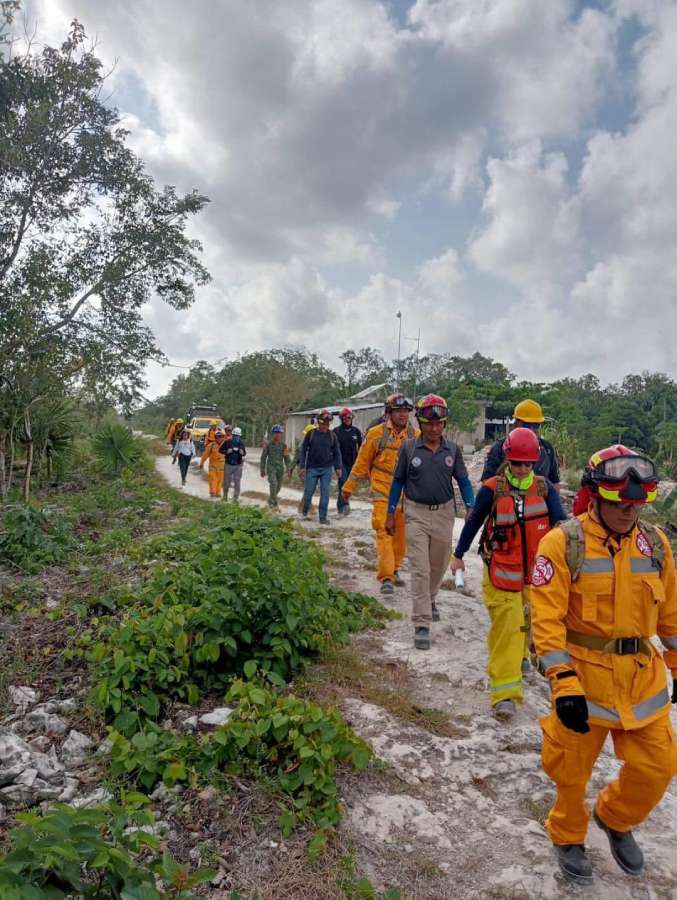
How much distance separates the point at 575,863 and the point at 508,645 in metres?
1.39

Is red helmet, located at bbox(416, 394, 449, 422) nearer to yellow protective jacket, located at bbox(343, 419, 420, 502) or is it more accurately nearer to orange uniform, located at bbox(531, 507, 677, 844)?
yellow protective jacket, located at bbox(343, 419, 420, 502)

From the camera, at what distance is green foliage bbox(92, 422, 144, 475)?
14797 millimetres

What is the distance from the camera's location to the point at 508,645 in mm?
3699

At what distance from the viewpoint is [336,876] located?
90.4 inches

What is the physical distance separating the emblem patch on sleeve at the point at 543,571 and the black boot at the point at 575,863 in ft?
3.52

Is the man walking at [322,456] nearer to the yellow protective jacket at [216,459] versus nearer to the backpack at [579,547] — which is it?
the yellow protective jacket at [216,459]

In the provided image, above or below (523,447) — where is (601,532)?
below

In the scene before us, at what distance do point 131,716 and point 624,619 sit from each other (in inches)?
95.9

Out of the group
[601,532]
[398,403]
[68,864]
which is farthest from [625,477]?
[398,403]

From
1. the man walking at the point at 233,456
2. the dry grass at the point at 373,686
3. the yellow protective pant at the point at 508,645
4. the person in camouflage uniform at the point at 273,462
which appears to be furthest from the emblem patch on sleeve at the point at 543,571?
the man walking at the point at 233,456

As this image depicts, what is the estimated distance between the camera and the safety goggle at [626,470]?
2.30 metres

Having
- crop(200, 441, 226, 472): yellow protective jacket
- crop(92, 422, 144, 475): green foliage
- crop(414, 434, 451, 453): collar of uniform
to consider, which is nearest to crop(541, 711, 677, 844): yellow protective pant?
crop(414, 434, 451, 453): collar of uniform

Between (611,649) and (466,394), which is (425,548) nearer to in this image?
(611,649)

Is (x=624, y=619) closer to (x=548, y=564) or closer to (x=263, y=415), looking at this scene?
(x=548, y=564)
